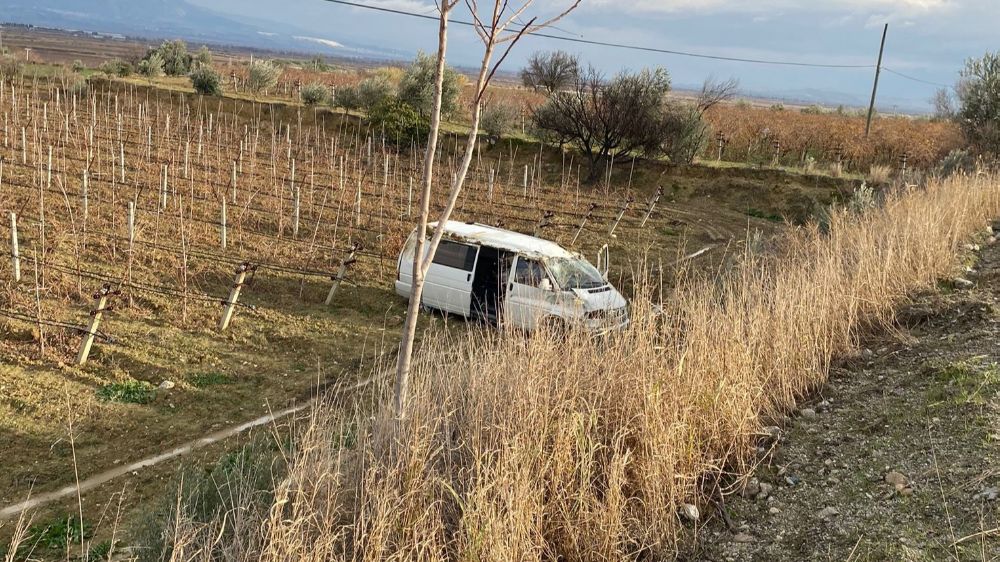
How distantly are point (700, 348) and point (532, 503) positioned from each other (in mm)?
1623

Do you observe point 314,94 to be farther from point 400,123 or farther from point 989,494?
point 989,494

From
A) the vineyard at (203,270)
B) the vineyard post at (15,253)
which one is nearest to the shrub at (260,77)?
the vineyard at (203,270)

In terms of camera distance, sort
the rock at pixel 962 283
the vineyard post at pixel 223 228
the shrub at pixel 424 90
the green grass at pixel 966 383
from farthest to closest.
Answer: the shrub at pixel 424 90, the vineyard post at pixel 223 228, the rock at pixel 962 283, the green grass at pixel 966 383

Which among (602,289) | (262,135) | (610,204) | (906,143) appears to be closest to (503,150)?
(610,204)

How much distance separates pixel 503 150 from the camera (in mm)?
23938

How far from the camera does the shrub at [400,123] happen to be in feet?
73.2

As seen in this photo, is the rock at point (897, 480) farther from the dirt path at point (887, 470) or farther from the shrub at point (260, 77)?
the shrub at point (260, 77)

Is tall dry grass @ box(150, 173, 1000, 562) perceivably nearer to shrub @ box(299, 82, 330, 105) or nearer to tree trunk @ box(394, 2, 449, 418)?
tree trunk @ box(394, 2, 449, 418)

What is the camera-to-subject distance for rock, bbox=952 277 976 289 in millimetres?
6991

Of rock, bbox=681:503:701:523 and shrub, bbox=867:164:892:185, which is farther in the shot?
shrub, bbox=867:164:892:185

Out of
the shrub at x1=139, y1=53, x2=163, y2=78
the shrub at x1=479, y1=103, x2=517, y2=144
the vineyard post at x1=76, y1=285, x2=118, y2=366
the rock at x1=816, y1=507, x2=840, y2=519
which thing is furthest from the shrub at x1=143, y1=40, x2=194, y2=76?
the rock at x1=816, y1=507, x2=840, y2=519

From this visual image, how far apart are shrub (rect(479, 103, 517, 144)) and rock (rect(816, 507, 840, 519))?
2150cm

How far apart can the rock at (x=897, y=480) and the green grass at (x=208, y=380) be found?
5.94m

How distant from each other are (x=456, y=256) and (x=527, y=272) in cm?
107
